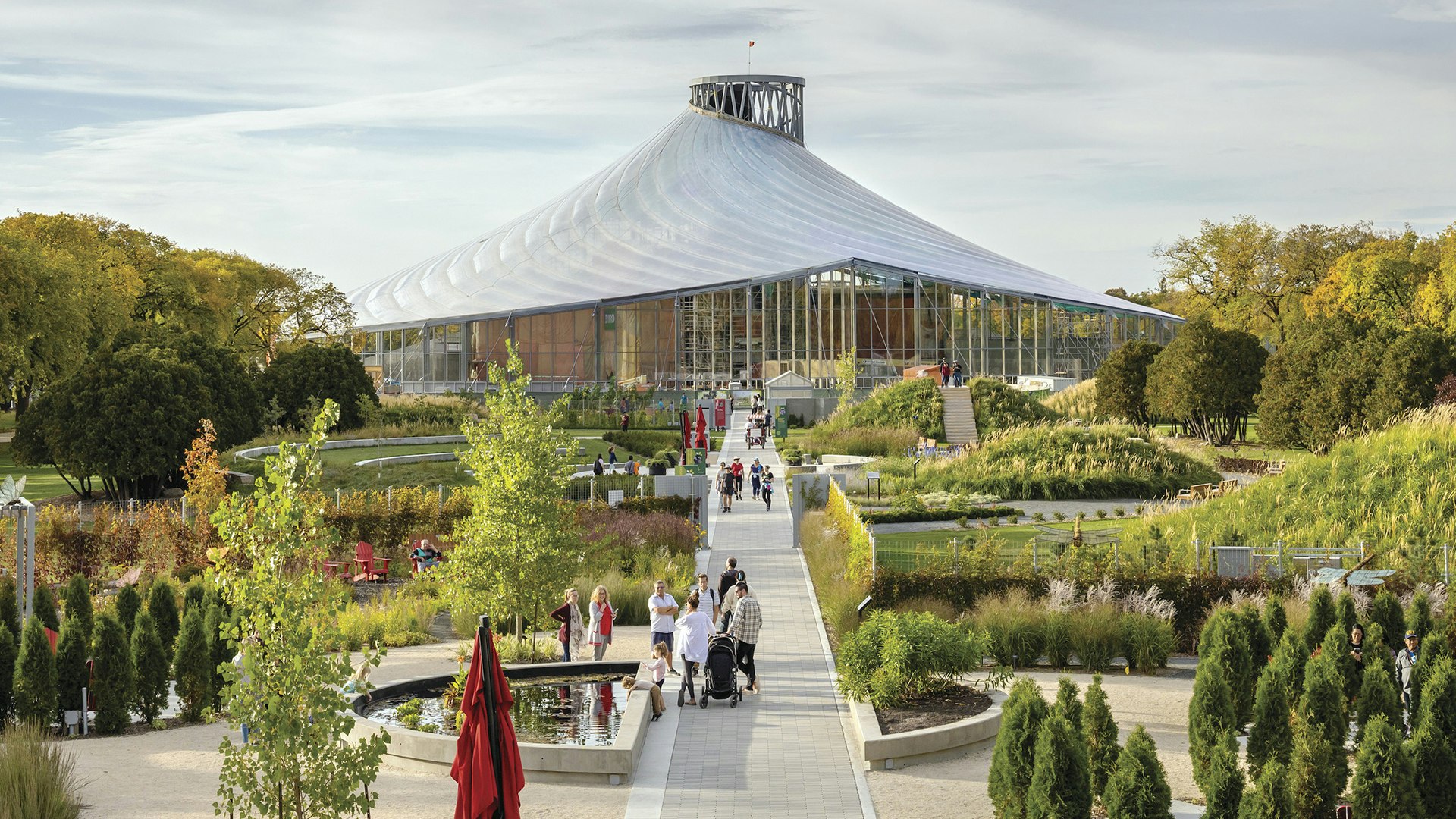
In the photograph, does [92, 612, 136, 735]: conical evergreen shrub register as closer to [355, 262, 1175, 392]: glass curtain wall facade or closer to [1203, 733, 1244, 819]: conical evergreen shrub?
[1203, 733, 1244, 819]: conical evergreen shrub

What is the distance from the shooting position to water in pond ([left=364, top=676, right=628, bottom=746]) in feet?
41.7

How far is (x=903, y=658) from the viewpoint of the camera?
44.1 feet

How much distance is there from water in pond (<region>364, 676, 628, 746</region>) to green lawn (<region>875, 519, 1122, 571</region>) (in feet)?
16.7

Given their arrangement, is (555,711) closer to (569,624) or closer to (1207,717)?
(569,624)

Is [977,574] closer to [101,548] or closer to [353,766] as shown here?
[353,766]

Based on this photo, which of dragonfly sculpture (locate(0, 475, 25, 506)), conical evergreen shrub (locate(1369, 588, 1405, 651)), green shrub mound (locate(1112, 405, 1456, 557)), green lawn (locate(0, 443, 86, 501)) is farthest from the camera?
green lawn (locate(0, 443, 86, 501))

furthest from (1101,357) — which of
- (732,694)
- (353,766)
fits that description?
(353,766)

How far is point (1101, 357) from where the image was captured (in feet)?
212

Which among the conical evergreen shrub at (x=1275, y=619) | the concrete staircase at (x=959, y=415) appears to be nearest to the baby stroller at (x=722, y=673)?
the conical evergreen shrub at (x=1275, y=619)

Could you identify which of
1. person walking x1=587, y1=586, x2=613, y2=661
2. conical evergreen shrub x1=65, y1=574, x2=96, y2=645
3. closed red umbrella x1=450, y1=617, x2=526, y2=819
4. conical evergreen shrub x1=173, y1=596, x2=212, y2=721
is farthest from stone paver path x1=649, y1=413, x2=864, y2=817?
conical evergreen shrub x1=65, y1=574, x2=96, y2=645

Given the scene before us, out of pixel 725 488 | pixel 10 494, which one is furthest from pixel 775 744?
pixel 725 488

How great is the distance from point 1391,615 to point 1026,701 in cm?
674

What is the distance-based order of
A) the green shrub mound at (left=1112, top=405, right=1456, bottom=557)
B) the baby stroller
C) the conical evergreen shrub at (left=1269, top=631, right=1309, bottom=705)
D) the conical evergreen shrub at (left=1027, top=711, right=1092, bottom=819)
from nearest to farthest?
the conical evergreen shrub at (left=1027, top=711, right=1092, bottom=819), the conical evergreen shrub at (left=1269, top=631, right=1309, bottom=705), the baby stroller, the green shrub mound at (left=1112, top=405, right=1456, bottom=557)

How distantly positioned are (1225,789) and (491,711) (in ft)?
15.3
